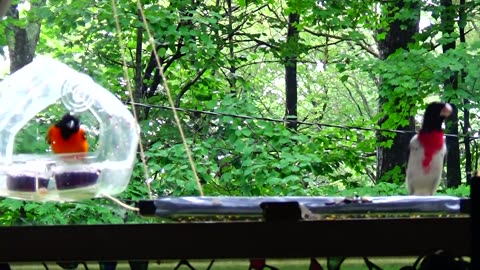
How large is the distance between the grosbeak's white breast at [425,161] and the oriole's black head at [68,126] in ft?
3.30

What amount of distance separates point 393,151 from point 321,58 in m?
1.71

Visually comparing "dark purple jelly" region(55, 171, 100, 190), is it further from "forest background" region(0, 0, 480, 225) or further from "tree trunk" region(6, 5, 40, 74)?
"tree trunk" region(6, 5, 40, 74)

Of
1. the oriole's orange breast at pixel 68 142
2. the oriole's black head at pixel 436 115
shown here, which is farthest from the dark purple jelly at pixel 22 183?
the oriole's black head at pixel 436 115

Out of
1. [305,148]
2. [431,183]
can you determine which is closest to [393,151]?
[305,148]

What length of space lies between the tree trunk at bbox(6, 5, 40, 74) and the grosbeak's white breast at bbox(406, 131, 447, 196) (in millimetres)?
2320

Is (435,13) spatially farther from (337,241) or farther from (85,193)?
(337,241)

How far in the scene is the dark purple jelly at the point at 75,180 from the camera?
1.27m

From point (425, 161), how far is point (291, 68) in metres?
2.87

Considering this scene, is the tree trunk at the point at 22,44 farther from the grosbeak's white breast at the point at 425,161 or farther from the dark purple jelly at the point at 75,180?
the dark purple jelly at the point at 75,180

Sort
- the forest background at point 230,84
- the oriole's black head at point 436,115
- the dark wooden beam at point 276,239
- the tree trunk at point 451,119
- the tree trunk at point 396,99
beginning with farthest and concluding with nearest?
the tree trunk at point 396,99 → the tree trunk at point 451,119 → the forest background at point 230,84 → the oriole's black head at point 436,115 → the dark wooden beam at point 276,239

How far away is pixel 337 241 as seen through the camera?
2.01 ft

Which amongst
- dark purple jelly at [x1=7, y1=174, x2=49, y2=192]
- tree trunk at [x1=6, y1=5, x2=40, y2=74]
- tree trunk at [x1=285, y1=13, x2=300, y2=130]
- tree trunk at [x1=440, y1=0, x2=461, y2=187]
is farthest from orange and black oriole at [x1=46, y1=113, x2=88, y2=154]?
tree trunk at [x1=285, y1=13, x2=300, y2=130]

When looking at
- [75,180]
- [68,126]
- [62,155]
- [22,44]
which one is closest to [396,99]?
[22,44]

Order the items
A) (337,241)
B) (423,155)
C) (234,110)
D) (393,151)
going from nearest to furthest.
A: 1. (337,241)
2. (423,155)
3. (234,110)
4. (393,151)
